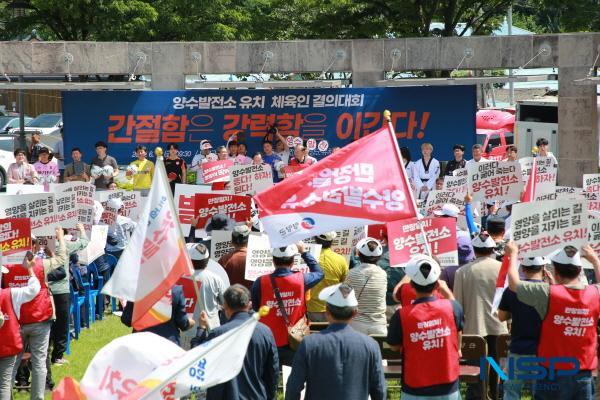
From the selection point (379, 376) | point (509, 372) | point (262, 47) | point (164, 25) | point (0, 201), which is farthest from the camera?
point (164, 25)

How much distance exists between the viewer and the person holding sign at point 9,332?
32.4 ft

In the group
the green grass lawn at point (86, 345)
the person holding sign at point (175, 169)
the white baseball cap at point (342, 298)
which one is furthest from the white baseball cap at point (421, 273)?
the person holding sign at point (175, 169)

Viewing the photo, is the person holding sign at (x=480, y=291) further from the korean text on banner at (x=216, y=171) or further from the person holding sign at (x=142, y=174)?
the person holding sign at (x=142, y=174)

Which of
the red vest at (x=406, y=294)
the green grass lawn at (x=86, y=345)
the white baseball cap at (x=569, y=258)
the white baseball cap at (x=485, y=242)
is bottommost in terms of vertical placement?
the green grass lawn at (x=86, y=345)

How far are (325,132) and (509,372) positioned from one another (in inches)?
575

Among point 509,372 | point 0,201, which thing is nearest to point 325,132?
point 0,201

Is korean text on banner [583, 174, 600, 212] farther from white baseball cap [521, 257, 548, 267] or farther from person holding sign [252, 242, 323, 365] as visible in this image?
person holding sign [252, 242, 323, 365]

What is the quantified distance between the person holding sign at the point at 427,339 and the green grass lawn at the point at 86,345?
521 cm

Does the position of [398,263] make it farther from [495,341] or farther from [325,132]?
[325,132]

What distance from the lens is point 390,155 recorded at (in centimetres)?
914

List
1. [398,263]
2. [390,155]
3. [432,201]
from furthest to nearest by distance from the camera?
[432,201] < [398,263] < [390,155]

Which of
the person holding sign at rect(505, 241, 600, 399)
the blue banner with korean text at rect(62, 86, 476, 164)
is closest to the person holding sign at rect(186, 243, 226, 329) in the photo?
the person holding sign at rect(505, 241, 600, 399)

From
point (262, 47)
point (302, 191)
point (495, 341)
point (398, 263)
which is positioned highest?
point (262, 47)

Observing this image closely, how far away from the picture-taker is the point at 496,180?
49.5 ft
